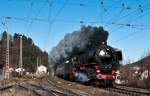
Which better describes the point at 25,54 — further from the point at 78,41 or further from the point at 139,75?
the point at 78,41

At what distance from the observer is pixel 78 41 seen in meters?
49.8

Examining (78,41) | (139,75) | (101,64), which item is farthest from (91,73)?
(139,75)

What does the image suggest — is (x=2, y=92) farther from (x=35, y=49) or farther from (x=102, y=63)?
(x=35, y=49)

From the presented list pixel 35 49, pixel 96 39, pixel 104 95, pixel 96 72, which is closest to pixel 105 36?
pixel 96 39

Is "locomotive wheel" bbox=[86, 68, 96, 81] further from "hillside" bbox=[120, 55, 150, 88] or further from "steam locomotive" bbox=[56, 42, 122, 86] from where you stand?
"hillside" bbox=[120, 55, 150, 88]

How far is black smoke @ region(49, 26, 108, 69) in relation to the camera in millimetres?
45719

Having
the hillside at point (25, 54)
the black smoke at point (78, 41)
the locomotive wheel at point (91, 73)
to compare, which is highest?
the hillside at point (25, 54)

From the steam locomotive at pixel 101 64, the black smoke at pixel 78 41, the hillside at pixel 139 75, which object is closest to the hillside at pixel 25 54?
the black smoke at pixel 78 41

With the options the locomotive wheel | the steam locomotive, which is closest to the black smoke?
the steam locomotive

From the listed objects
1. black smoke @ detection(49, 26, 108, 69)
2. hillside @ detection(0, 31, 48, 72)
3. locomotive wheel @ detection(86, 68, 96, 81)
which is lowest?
locomotive wheel @ detection(86, 68, 96, 81)

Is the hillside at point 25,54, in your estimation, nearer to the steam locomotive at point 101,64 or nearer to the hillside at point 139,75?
the hillside at point 139,75

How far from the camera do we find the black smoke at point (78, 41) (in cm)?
4572

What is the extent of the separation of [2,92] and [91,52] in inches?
473

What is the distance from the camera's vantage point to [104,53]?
4003cm
